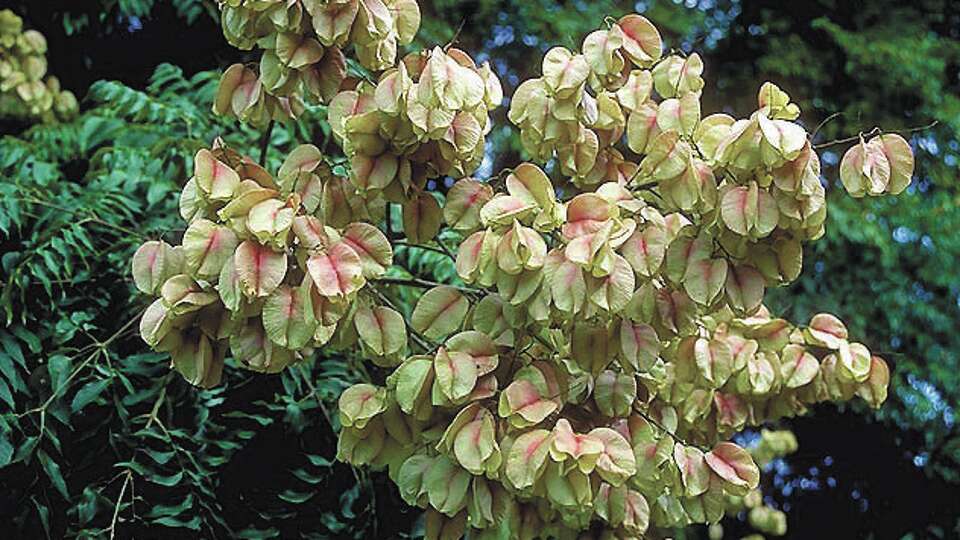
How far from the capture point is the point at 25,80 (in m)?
3.66

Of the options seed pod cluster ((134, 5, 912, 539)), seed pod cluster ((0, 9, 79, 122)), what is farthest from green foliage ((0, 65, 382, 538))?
seed pod cluster ((0, 9, 79, 122))

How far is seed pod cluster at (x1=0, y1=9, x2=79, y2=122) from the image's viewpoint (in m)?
3.62

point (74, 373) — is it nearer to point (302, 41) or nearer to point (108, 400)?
point (108, 400)

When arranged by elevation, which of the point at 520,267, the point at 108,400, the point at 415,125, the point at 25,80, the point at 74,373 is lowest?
the point at 25,80

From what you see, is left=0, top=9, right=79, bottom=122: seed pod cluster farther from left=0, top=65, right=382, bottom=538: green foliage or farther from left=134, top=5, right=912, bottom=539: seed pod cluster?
left=134, top=5, right=912, bottom=539: seed pod cluster

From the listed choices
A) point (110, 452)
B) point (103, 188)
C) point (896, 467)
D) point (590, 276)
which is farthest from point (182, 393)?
point (896, 467)

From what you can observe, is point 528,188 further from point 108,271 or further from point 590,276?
point 108,271

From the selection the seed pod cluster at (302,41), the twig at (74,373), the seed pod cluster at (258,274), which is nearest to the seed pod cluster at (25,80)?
the twig at (74,373)

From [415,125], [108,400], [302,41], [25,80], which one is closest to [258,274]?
[415,125]

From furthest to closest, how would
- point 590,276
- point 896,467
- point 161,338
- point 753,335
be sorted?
1. point 896,467
2. point 753,335
3. point 161,338
4. point 590,276

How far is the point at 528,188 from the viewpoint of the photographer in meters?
1.83

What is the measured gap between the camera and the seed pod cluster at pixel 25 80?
362 centimetres

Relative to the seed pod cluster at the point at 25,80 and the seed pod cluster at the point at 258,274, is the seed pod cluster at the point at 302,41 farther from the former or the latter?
the seed pod cluster at the point at 25,80

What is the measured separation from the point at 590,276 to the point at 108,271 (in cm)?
134
